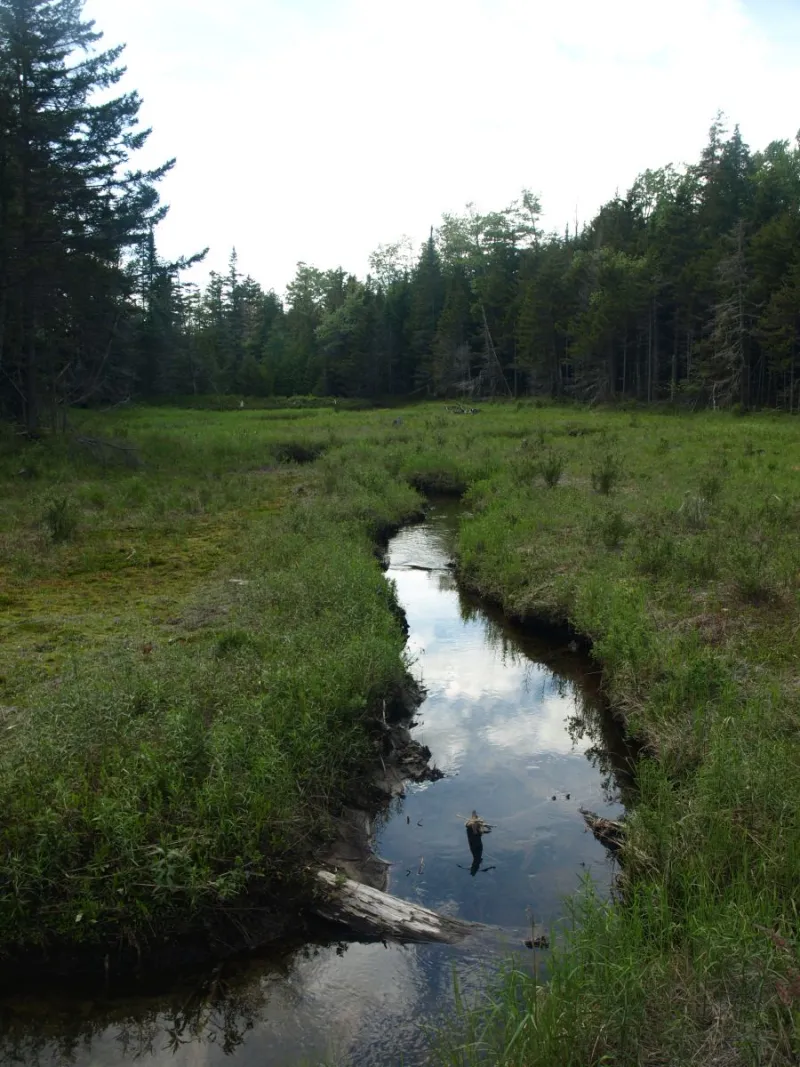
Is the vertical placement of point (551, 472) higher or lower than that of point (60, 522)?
higher

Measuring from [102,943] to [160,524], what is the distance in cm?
1203

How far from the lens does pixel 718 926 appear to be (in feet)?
13.7

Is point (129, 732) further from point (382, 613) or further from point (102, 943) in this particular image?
point (382, 613)

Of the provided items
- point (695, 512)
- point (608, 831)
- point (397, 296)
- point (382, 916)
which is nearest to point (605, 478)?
point (695, 512)

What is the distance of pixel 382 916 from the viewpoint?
17.8ft

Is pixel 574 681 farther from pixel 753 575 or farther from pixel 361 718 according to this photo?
pixel 361 718

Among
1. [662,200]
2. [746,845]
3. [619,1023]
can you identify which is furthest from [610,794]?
[662,200]

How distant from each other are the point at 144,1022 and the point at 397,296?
253ft

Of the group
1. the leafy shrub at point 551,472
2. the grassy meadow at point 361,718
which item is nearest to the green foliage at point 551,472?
the leafy shrub at point 551,472

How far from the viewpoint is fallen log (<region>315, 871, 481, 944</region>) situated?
17.7 ft

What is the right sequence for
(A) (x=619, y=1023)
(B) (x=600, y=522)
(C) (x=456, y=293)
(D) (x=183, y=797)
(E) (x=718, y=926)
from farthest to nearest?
1. (C) (x=456, y=293)
2. (B) (x=600, y=522)
3. (D) (x=183, y=797)
4. (E) (x=718, y=926)
5. (A) (x=619, y=1023)

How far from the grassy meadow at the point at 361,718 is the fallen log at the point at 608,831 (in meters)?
0.37

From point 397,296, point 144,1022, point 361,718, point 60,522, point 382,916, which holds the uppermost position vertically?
point 397,296

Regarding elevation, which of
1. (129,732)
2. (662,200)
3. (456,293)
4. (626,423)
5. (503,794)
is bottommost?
(503,794)
